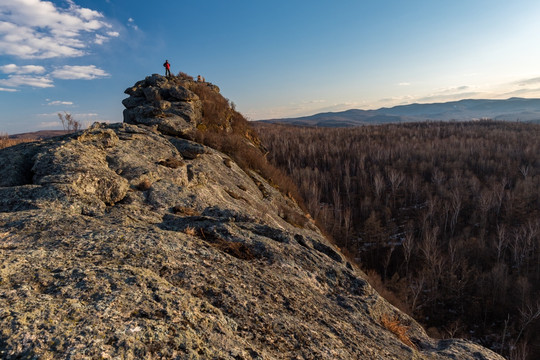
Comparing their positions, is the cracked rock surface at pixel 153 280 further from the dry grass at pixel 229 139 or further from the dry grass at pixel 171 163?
the dry grass at pixel 229 139

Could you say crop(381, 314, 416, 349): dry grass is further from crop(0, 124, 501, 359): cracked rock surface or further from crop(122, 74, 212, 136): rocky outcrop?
crop(122, 74, 212, 136): rocky outcrop

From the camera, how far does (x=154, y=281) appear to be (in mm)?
3654

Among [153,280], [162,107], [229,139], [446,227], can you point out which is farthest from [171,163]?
[446,227]

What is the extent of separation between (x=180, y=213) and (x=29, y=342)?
4.66m

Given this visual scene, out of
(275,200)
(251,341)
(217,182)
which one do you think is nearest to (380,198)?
(275,200)

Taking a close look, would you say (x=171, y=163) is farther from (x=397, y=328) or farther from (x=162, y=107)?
(x=162, y=107)

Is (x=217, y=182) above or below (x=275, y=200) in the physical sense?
above

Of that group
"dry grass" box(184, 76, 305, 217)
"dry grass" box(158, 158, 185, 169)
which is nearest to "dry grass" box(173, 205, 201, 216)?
"dry grass" box(158, 158, 185, 169)

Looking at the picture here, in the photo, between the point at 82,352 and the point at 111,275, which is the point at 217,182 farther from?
the point at 82,352

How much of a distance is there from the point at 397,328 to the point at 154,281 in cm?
484

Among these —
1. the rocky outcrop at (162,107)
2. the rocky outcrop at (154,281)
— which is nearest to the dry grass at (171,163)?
the rocky outcrop at (154,281)

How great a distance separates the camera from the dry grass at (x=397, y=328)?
209 inches

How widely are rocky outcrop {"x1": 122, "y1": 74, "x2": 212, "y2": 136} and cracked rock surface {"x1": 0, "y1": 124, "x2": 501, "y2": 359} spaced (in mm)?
7149

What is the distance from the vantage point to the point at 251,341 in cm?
342
